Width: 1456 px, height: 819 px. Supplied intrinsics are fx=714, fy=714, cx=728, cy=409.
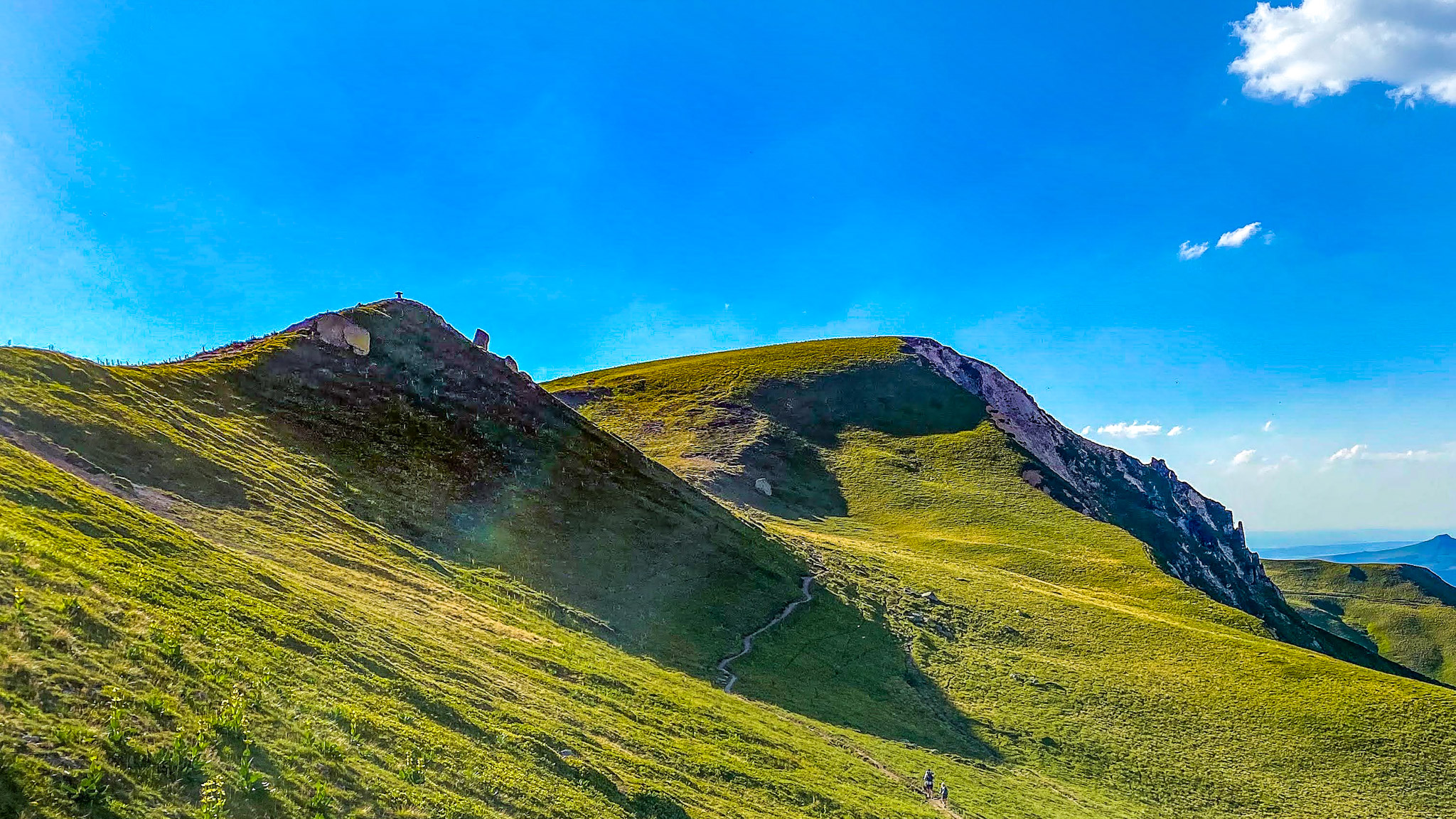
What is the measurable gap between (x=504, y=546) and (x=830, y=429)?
103738mm

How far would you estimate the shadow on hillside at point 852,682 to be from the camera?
46625mm

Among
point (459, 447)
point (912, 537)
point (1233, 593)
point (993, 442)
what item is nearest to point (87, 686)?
point (459, 447)

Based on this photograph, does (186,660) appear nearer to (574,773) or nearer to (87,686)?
(87,686)

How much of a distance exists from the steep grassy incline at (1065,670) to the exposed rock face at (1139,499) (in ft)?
79.2

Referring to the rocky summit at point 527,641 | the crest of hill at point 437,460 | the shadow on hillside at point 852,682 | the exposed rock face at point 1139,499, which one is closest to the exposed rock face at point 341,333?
the crest of hill at point 437,460

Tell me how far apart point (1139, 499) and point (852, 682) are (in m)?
135

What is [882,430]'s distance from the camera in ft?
501

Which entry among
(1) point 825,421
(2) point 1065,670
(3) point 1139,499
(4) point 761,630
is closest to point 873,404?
(1) point 825,421

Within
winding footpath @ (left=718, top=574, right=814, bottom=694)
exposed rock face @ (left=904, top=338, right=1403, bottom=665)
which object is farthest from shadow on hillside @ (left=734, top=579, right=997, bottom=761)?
exposed rock face @ (left=904, top=338, right=1403, bottom=665)

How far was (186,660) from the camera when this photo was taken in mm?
17391

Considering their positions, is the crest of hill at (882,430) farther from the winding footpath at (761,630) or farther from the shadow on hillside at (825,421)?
the winding footpath at (761,630)

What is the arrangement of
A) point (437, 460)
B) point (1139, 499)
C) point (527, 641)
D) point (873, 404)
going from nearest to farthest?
1. point (527, 641)
2. point (437, 460)
3. point (1139, 499)
4. point (873, 404)

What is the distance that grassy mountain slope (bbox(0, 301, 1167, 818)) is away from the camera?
1517cm

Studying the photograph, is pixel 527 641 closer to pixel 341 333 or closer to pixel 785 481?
pixel 341 333
